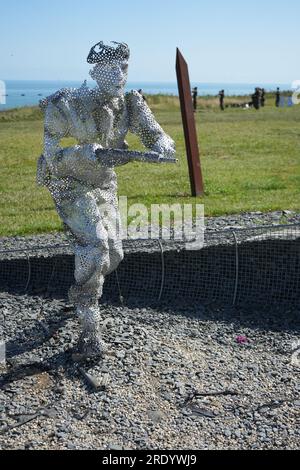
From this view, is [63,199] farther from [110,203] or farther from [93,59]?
[93,59]

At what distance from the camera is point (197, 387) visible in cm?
485

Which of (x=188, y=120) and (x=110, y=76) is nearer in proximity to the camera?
(x=110, y=76)

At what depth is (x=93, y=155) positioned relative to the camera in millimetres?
4438

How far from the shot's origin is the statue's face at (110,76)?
453 centimetres

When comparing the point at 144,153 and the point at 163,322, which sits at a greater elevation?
the point at 144,153

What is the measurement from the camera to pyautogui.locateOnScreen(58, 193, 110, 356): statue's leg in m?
Result: 4.76

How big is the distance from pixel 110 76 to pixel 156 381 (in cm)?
209

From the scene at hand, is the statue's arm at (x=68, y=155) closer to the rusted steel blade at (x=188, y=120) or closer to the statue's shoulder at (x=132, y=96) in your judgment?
the statue's shoulder at (x=132, y=96)

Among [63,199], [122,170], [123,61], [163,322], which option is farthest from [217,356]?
[122,170]

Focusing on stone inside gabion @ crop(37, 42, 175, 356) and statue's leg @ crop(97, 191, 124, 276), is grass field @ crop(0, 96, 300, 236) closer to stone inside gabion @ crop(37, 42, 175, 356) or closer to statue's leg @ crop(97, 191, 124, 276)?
statue's leg @ crop(97, 191, 124, 276)

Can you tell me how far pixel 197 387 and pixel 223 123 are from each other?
58.3 ft

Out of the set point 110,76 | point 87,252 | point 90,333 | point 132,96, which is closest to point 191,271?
point 90,333

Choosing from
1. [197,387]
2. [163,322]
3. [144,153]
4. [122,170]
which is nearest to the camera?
[144,153]

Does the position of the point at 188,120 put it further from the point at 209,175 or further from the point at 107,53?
the point at 107,53
